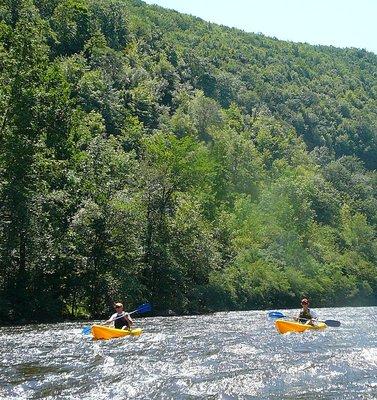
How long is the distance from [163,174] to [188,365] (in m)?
24.1

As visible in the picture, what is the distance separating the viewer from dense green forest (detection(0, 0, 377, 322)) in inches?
1203

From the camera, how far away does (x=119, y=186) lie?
36438 millimetres

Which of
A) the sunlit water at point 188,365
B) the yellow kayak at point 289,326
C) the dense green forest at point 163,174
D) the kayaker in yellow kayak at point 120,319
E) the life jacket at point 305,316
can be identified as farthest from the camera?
the dense green forest at point 163,174

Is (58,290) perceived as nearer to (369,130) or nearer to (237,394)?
A: (237,394)

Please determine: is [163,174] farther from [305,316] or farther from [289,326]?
[289,326]

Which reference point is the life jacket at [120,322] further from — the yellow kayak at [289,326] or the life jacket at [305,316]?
the life jacket at [305,316]

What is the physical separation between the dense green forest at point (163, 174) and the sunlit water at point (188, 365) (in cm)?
860

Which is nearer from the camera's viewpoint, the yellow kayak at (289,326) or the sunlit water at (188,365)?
the sunlit water at (188,365)

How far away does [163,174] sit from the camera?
39156 millimetres

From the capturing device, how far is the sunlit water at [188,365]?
13.0 meters

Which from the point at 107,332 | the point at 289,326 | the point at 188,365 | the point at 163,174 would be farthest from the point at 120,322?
the point at 163,174

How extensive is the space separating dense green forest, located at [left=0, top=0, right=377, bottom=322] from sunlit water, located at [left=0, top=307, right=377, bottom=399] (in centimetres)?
860

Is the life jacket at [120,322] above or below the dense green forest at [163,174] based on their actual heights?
below

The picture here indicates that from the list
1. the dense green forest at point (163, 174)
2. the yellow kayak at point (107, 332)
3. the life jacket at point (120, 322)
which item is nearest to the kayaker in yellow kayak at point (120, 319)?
the life jacket at point (120, 322)
